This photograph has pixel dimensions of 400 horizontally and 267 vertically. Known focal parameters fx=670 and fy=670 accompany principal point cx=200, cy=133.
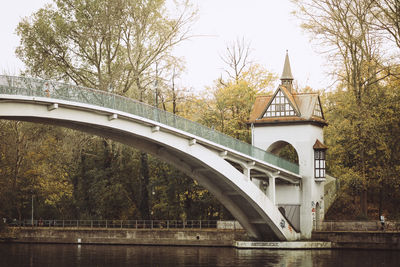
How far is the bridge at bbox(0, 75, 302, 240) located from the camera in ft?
83.5

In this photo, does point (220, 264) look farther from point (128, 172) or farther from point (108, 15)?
point (128, 172)

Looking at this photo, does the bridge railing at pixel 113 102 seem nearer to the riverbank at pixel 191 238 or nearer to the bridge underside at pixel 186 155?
the bridge underside at pixel 186 155

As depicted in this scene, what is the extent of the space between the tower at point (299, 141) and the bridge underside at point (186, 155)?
170 centimetres

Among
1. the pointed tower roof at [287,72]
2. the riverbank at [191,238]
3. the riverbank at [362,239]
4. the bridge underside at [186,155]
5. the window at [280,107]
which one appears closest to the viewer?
the bridge underside at [186,155]

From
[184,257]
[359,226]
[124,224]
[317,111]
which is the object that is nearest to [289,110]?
[317,111]

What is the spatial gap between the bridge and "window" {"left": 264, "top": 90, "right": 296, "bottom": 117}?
3.21m

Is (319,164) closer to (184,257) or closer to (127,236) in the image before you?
(184,257)

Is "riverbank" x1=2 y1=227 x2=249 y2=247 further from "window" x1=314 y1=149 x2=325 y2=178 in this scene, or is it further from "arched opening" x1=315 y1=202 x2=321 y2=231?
"window" x1=314 y1=149 x2=325 y2=178

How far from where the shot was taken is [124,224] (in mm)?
44594

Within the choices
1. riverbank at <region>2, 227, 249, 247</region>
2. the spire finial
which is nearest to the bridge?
riverbank at <region>2, 227, 249, 247</region>

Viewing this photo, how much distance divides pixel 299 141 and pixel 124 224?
13.4 m

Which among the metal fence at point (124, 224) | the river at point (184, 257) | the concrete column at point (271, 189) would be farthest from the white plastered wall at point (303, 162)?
the metal fence at point (124, 224)

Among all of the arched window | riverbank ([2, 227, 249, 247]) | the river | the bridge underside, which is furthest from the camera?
riverbank ([2, 227, 249, 247])

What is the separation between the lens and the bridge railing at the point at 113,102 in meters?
24.7
